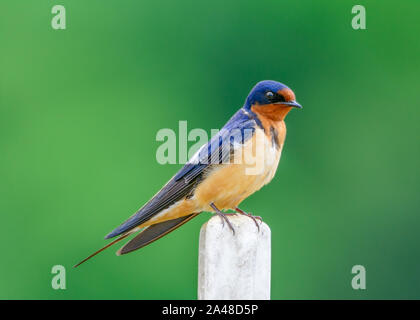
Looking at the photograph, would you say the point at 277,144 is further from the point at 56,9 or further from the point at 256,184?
the point at 56,9

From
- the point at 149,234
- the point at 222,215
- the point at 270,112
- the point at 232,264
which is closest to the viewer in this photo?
the point at 232,264

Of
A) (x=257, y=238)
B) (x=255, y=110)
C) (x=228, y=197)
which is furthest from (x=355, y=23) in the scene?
(x=257, y=238)

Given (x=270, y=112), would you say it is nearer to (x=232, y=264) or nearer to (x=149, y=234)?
(x=149, y=234)

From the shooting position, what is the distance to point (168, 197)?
2.88 m

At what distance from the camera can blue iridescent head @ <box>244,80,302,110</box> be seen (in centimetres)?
294

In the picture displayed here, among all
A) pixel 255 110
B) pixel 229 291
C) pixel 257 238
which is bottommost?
pixel 229 291

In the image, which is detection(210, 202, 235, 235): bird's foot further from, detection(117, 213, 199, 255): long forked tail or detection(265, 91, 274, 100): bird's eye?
detection(265, 91, 274, 100): bird's eye

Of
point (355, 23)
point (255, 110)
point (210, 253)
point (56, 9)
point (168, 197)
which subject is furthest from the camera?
point (56, 9)

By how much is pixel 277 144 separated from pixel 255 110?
0.56 feet

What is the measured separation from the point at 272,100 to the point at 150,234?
734 millimetres

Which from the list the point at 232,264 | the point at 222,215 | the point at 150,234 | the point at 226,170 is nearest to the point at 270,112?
the point at 226,170

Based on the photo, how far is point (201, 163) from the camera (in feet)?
9.73

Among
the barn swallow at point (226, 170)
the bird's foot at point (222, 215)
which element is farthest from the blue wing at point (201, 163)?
the bird's foot at point (222, 215)

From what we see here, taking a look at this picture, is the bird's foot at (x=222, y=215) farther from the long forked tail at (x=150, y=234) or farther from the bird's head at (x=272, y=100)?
the bird's head at (x=272, y=100)
